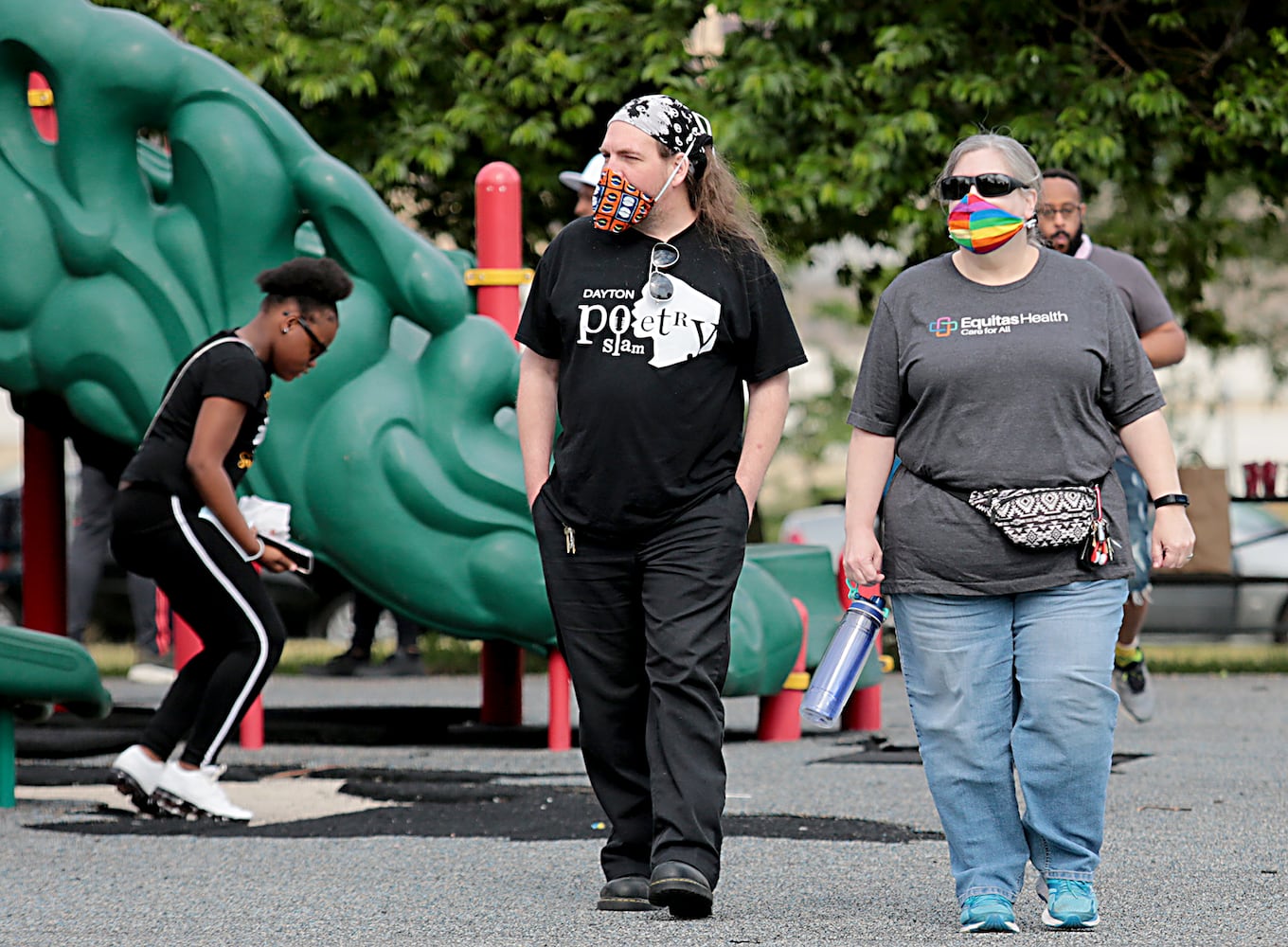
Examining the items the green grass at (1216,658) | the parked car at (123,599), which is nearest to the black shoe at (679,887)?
the green grass at (1216,658)

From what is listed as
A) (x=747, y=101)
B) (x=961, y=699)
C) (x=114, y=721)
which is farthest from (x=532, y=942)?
(x=747, y=101)

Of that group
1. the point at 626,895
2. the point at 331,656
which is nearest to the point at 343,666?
the point at 331,656

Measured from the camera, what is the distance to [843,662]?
4594 mm

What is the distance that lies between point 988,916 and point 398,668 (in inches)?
374

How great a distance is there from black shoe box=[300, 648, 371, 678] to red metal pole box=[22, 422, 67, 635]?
12.6ft

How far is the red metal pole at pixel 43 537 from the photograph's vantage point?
9.68m

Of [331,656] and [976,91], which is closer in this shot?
[976,91]

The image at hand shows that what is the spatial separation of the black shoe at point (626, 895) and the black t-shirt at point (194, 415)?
2196 millimetres

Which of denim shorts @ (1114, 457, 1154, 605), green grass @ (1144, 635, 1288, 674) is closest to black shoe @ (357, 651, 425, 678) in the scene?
green grass @ (1144, 635, 1288, 674)

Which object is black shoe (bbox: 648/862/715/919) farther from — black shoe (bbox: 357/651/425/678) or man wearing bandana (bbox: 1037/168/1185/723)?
black shoe (bbox: 357/651/425/678)

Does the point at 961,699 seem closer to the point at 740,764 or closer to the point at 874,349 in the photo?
the point at 874,349

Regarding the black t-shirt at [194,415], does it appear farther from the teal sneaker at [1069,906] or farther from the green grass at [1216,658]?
the green grass at [1216,658]

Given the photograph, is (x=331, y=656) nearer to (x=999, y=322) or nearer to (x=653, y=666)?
(x=653, y=666)

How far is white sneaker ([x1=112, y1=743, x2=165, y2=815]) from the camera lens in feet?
20.9
